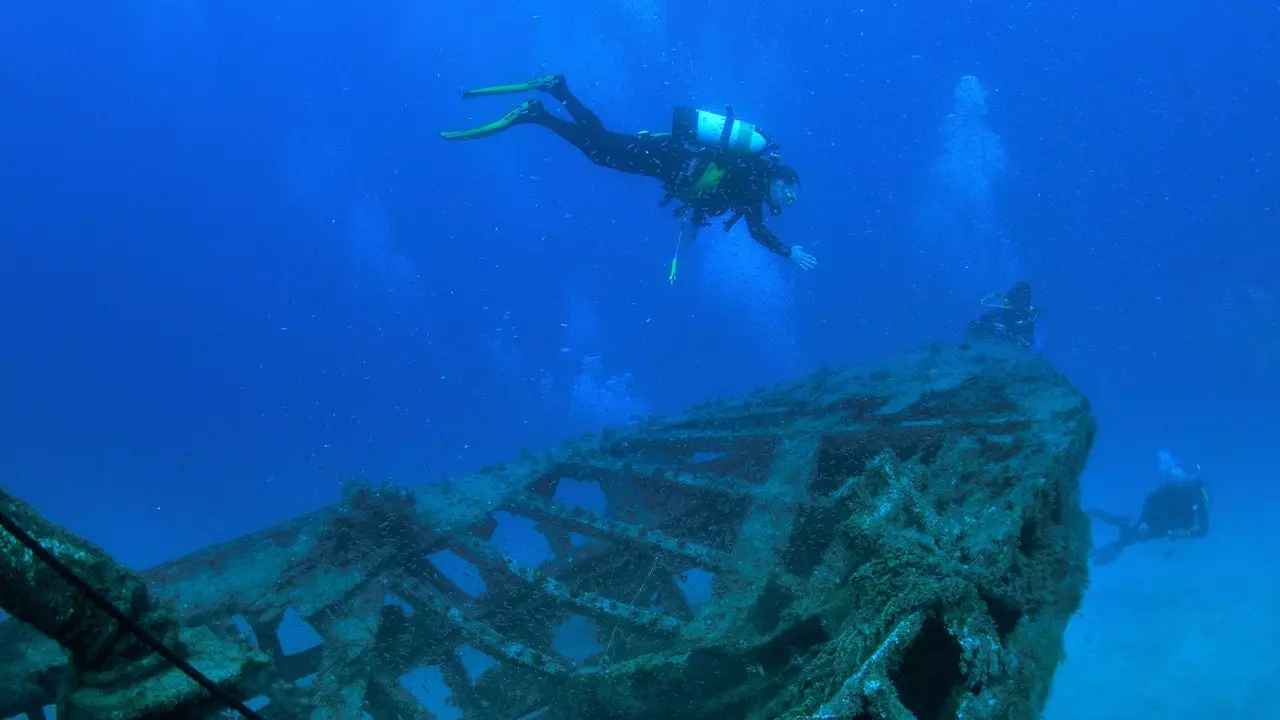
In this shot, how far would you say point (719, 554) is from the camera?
3775 millimetres

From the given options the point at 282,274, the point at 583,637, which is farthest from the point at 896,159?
the point at 583,637

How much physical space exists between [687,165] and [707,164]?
371mm

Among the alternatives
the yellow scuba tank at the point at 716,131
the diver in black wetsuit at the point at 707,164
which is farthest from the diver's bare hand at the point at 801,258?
the yellow scuba tank at the point at 716,131

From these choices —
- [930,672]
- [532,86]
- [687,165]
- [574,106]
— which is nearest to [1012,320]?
[687,165]

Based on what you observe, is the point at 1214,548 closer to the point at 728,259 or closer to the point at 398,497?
the point at 398,497

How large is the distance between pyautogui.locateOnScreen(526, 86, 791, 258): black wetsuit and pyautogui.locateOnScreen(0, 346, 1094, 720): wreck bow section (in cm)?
222

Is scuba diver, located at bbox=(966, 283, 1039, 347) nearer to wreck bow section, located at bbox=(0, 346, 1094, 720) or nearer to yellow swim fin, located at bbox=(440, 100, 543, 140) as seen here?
wreck bow section, located at bbox=(0, 346, 1094, 720)

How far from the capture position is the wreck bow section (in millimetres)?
2043

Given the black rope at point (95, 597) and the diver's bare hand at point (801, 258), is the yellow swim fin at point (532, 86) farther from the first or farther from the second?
the black rope at point (95, 597)

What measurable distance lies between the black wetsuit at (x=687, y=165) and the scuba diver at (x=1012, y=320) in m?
3.22

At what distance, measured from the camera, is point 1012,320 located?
8492mm

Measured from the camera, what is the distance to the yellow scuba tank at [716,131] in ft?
23.1

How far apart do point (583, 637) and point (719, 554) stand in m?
2.91

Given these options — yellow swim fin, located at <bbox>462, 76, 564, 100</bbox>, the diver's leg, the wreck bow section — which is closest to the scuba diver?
the wreck bow section
